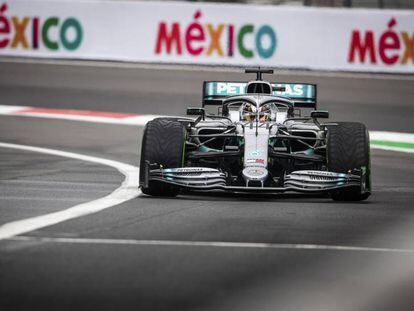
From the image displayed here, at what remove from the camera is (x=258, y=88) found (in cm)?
1583

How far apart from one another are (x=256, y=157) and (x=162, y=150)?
976mm

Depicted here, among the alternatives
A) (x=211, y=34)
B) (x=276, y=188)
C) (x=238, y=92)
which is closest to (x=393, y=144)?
(x=238, y=92)

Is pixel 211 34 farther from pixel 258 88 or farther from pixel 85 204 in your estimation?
pixel 85 204

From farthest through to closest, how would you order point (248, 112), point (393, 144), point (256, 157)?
point (393, 144)
point (248, 112)
point (256, 157)

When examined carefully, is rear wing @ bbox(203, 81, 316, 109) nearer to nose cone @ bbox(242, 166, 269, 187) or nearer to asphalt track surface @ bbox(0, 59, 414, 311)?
asphalt track surface @ bbox(0, 59, 414, 311)

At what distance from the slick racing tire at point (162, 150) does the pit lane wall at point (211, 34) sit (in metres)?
17.4

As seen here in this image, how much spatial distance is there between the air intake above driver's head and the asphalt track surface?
175 centimetres

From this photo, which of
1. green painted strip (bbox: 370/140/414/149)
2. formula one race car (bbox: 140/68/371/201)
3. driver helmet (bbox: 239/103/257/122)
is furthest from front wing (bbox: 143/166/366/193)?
green painted strip (bbox: 370/140/414/149)

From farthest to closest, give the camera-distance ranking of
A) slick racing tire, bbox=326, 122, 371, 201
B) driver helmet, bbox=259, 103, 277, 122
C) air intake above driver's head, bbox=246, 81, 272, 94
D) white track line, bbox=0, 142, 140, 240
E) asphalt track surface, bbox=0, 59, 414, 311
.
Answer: air intake above driver's head, bbox=246, 81, 272, 94
driver helmet, bbox=259, 103, 277, 122
slick racing tire, bbox=326, 122, 371, 201
white track line, bbox=0, 142, 140, 240
asphalt track surface, bbox=0, 59, 414, 311

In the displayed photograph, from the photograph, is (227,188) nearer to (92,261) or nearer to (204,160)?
(204,160)

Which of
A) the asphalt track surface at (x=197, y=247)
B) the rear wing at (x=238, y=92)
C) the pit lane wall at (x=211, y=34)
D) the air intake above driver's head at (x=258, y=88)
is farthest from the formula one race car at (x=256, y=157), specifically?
the pit lane wall at (x=211, y=34)

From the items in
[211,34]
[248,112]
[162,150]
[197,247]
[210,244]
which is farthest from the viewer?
[211,34]

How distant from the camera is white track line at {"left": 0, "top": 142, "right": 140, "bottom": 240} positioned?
1104 cm

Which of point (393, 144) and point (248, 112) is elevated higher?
point (248, 112)
